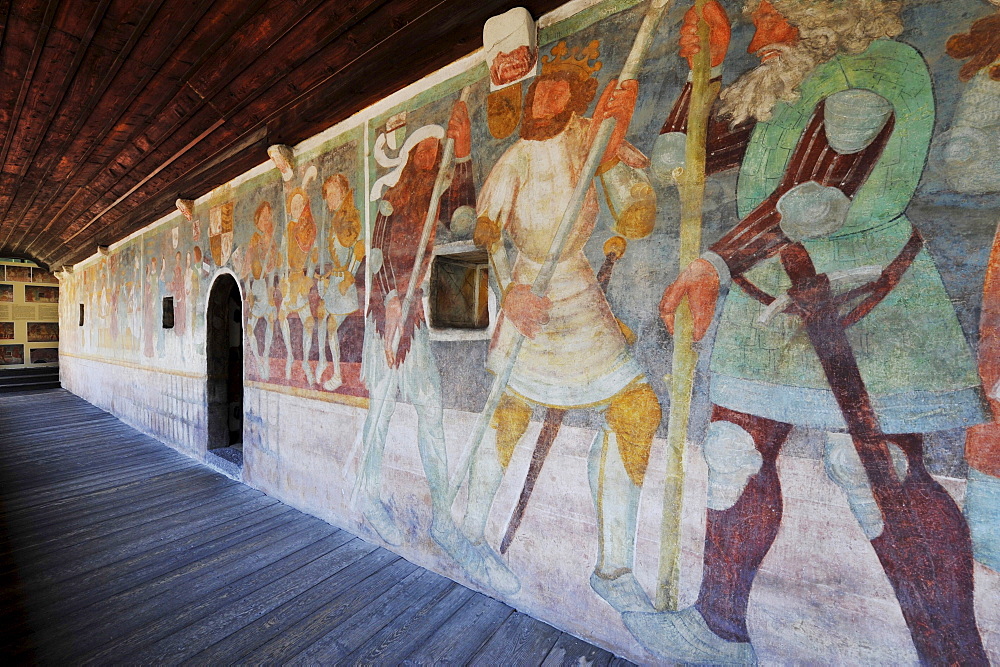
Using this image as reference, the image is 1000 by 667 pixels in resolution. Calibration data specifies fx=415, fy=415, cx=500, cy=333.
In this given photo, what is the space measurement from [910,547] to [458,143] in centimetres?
288

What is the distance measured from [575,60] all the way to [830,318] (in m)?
1.75

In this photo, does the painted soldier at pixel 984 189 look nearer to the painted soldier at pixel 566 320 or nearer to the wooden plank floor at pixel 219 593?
the painted soldier at pixel 566 320

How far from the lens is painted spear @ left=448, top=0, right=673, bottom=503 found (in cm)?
198

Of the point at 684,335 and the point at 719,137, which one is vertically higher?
the point at 719,137

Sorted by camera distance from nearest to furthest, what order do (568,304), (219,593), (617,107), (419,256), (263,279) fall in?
(617,107)
(568,304)
(219,593)
(419,256)
(263,279)

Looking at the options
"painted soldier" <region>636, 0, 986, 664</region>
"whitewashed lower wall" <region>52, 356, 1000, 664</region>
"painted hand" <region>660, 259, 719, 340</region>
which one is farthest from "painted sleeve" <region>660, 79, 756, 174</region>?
"whitewashed lower wall" <region>52, 356, 1000, 664</region>

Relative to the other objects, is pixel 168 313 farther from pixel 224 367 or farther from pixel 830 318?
pixel 830 318

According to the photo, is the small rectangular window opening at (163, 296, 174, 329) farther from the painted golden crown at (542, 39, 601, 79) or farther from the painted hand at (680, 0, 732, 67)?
the painted hand at (680, 0, 732, 67)

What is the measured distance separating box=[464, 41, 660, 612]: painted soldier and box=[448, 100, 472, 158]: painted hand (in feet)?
1.02

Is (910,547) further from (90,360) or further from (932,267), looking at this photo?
(90,360)

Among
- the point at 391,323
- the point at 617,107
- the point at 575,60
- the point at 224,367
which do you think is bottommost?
the point at 224,367

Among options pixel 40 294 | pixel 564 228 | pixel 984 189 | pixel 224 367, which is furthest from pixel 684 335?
pixel 40 294

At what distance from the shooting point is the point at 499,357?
2.46 m

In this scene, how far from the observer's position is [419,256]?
2865 mm
